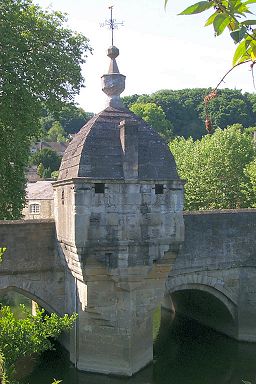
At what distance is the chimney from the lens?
11891 mm

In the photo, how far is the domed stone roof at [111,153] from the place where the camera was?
11.8 meters

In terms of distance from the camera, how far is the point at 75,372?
43.1 feet

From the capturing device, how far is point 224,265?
15.2 metres

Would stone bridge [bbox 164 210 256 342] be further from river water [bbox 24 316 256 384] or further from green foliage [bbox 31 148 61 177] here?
green foliage [bbox 31 148 61 177]

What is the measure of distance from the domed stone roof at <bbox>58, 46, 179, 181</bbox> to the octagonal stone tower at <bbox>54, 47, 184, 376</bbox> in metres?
0.03

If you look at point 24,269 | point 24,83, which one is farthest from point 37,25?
point 24,269

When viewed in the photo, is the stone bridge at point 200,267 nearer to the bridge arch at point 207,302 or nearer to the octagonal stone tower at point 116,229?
the bridge arch at point 207,302

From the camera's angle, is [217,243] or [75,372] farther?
[217,243]

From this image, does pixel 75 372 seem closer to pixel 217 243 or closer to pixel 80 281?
pixel 80 281

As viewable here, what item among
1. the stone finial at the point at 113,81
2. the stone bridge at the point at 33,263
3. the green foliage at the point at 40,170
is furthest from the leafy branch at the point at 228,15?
the green foliage at the point at 40,170

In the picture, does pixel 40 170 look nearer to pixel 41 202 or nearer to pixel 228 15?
pixel 41 202

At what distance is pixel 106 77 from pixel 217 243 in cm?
651

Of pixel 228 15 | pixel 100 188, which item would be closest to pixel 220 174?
pixel 100 188

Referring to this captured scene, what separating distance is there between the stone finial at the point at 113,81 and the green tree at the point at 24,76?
4677mm
